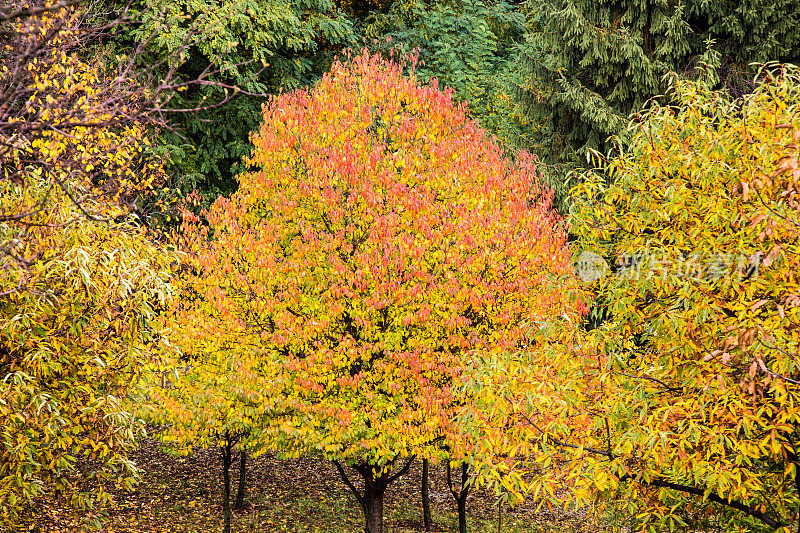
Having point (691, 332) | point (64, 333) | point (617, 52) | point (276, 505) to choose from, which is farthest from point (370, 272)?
point (617, 52)

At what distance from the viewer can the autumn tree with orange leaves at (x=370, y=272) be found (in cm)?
1119

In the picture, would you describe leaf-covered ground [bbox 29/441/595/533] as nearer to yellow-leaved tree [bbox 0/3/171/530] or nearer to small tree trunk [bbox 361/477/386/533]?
small tree trunk [bbox 361/477/386/533]

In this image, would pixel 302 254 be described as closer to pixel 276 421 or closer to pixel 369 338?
pixel 369 338

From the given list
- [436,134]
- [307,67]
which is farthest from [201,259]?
[307,67]

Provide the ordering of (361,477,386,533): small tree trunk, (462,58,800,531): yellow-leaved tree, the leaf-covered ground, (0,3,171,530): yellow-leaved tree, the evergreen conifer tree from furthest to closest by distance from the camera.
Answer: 1. the evergreen conifer tree
2. the leaf-covered ground
3. (361,477,386,533): small tree trunk
4. (0,3,171,530): yellow-leaved tree
5. (462,58,800,531): yellow-leaved tree

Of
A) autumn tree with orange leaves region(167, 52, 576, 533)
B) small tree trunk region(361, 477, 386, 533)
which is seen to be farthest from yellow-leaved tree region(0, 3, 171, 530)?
small tree trunk region(361, 477, 386, 533)

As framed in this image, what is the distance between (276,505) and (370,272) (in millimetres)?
11120

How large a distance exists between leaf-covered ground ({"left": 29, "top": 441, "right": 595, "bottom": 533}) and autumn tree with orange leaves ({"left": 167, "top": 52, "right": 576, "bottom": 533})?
246 inches

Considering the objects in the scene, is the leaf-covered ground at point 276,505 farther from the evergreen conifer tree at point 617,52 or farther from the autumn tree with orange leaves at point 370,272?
the evergreen conifer tree at point 617,52

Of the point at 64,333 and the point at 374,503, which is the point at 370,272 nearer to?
the point at 64,333

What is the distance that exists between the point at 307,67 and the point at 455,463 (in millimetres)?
18402

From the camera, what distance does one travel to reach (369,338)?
1170 centimetres

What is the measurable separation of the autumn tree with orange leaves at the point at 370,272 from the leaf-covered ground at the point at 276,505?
6.25 meters

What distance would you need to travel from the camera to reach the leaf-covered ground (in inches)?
680
